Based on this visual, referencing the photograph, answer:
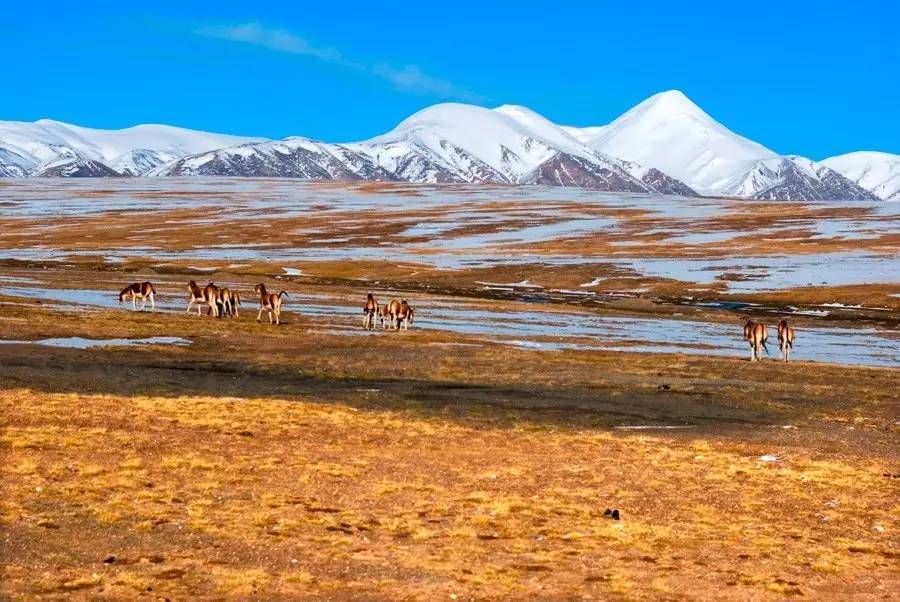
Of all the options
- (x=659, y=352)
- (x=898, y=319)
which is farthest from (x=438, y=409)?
(x=898, y=319)

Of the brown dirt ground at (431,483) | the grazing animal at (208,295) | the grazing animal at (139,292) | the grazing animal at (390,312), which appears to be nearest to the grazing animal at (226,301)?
the grazing animal at (208,295)

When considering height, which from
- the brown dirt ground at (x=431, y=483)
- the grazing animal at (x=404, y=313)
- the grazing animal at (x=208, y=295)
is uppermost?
the grazing animal at (x=208, y=295)

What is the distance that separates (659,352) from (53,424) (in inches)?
1144

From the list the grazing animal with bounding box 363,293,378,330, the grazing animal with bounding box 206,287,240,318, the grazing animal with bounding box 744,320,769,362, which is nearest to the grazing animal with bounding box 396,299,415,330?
the grazing animal with bounding box 363,293,378,330

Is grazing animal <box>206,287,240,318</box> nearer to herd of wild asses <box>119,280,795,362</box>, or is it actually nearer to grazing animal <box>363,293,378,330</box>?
herd of wild asses <box>119,280,795,362</box>

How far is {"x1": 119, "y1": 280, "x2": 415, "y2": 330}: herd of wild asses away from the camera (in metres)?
52.1

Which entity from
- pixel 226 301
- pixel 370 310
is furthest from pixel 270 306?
pixel 370 310

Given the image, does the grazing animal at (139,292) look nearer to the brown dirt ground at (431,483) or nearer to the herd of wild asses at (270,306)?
the herd of wild asses at (270,306)

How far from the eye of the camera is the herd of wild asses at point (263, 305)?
171 feet

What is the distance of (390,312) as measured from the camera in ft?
172

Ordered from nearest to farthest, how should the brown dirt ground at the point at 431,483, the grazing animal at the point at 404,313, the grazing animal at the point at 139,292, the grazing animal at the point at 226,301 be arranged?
the brown dirt ground at the point at 431,483, the grazing animal at the point at 404,313, the grazing animal at the point at 226,301, the grazing animal at the point at 139,292

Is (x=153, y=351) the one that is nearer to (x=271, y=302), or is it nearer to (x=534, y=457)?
(x=271, y=302)

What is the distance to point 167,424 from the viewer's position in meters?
24.7

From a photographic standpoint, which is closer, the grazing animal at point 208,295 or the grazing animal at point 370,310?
the grazing animal at point 370,310
